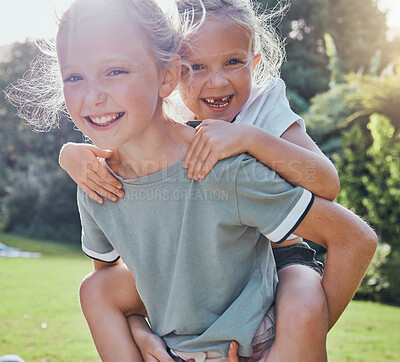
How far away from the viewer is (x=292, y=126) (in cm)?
234

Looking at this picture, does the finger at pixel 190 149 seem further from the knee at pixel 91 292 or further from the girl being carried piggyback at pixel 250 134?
the knee at pixel 91 292

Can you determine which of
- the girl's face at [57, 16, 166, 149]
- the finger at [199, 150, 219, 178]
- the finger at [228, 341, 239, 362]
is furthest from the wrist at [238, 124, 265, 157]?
the finger at [228, 341, 239, 362]

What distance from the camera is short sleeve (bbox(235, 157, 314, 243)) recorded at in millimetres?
1808

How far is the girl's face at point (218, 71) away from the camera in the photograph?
259 centimetres

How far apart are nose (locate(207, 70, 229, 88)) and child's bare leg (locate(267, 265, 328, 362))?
1156 millimetres

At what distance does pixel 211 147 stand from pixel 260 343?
2.47 ft

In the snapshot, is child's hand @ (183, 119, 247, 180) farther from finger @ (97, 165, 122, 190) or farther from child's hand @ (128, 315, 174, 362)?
child's hand @ (128, 315, 174, 362)

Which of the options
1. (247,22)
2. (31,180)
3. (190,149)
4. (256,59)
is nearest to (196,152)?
(190,149)

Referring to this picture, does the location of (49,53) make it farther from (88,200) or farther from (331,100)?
(331,100)

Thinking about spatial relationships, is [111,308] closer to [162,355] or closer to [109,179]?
[162,355]

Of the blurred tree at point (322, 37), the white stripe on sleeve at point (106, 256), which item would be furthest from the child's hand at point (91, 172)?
the blurred tree at point (322, 37)

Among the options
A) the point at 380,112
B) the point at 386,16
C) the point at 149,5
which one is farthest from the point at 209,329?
the point at 386,16

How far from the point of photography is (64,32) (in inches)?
74.9

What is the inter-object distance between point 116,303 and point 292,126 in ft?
3.55
